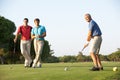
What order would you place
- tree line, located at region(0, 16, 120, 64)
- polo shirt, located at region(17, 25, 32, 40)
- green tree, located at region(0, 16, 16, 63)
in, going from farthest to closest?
green tree, located at region(0, 16, 16, 63) → tree line, located at region(0, 16, 120, 64) → polo shirt, located at region(17, 25, 32, 40)

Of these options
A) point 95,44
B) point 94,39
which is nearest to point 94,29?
point 94,39

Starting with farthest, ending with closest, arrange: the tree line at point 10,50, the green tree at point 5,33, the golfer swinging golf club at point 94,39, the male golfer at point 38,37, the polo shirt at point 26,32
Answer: the green tree at point 5,33 < the tree line at point 10,50 < the polo shirt at point 26,32 < the male golfer at point 38,37 < the golfer swinging golf club at point 94,39

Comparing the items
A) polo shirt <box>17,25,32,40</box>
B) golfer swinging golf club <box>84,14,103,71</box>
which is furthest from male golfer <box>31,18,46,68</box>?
golfer swinging golf club <box>84,14,103,71</box>

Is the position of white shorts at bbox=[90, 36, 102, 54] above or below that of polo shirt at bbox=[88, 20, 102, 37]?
below

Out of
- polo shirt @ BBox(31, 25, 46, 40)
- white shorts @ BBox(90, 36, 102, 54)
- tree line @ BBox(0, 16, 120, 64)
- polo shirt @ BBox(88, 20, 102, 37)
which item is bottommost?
white shorts @ BBox(90, 36, 102, 54)

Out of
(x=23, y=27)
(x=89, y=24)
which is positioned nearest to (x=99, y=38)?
(x=89, y=24)

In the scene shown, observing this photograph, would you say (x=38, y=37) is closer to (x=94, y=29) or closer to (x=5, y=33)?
(x=94, y=29)

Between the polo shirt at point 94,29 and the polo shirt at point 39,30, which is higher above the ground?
the polo shirt at point 39,30

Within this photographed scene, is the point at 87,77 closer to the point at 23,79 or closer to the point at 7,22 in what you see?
the point at 23,79

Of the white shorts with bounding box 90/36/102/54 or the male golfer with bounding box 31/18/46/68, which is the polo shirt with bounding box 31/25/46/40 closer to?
the male golfer with bounding box 31/18/46/68

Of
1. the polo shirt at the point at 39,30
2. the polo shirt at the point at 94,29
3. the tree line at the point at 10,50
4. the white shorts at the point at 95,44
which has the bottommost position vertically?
the white shorts at the point at 95,44

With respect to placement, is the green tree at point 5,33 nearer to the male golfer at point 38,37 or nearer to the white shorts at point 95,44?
the male golfer at point 38,37

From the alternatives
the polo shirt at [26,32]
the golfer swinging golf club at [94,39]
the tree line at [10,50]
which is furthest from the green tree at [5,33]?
the golfer swinging golf club at [94,39]

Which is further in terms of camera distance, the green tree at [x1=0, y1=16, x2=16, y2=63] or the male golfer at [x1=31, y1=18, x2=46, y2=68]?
the green tree at [x1=0, y1=16, x2=16, y2=63]
